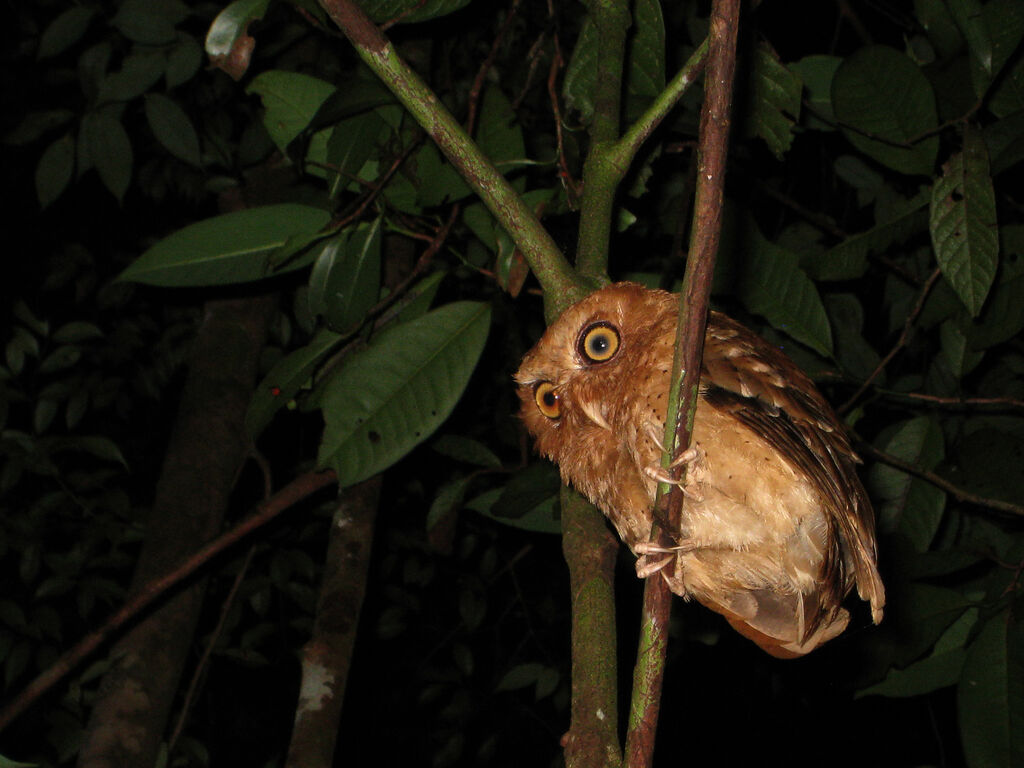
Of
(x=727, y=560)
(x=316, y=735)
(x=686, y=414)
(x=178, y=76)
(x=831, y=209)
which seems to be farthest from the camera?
(x=831, y=209)

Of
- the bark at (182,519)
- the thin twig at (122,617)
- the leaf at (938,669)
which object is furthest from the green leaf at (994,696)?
the bark at (182,519)

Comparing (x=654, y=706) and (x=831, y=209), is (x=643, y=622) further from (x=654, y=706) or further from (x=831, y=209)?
(x=831, y=209)

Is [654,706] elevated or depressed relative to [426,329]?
depressed

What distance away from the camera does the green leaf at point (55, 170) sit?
7.23 ft

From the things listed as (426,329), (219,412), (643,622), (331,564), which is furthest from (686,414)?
(219,412)

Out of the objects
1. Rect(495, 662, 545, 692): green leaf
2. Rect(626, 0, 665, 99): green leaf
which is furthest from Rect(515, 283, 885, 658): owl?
Rect(495, 662, 545, 692): green leaf

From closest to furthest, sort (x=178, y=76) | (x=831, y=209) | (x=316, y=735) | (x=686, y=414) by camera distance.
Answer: (x=686, y=414), (x=316, y=735), (x=178, y=76), (x=831, y=209)

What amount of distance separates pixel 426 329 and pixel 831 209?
2348 mm

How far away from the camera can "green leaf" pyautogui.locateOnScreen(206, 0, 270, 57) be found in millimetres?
1656

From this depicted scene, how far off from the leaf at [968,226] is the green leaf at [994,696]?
31.1 inches

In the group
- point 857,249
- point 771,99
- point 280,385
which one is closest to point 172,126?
point 280,385

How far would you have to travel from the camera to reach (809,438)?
4.19 ft

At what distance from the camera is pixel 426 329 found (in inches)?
74.1

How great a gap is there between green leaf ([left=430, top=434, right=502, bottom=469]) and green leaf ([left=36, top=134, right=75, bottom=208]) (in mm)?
1233
